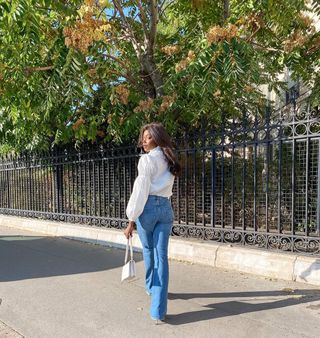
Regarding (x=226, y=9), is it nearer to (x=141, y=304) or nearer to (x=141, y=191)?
(x=141, y=191)

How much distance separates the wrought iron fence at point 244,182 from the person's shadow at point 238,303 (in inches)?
33.8

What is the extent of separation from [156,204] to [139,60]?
15.4 feet

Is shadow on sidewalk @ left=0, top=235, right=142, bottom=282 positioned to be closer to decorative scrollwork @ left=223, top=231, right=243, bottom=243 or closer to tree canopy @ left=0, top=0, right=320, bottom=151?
decorative scrollwork @ left=223, top=231, right=243, bottom=243

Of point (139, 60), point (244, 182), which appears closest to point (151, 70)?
point (139, 60)

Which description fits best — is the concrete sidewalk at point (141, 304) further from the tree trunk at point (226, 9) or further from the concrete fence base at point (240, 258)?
the tree trunk at point (226, 9)

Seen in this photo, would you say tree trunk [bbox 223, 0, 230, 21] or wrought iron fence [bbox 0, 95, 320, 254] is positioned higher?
tree trunk [bbox 223, 0, 230, 21]

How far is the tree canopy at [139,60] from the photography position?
18.1ft

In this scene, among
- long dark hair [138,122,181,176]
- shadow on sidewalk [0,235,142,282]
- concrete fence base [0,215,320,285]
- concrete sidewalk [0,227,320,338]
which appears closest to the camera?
concrete sidewalk [0,227,320,338]

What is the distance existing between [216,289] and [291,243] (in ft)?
4.12

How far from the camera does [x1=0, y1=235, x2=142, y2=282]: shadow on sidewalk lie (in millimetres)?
6285

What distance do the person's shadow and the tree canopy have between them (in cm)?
264

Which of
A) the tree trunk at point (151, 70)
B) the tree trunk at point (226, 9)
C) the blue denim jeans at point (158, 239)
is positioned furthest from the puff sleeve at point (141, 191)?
the tree trunk at point (226, 9)

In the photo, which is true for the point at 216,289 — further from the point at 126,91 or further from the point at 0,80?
the point at 0,80

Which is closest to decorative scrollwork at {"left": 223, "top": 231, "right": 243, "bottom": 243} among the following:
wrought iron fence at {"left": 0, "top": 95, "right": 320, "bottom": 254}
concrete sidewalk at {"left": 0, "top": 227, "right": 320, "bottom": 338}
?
A: wrought iron fence at {"left": 0, "top": 95, "right": 320, "bottom": 254}
